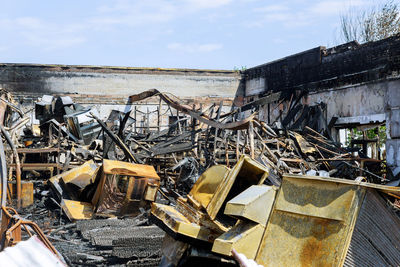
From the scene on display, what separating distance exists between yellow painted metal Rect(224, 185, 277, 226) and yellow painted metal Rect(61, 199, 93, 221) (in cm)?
481

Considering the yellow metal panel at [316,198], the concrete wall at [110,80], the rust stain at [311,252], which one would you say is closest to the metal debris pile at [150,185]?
the yellow metal panel at [316,198]

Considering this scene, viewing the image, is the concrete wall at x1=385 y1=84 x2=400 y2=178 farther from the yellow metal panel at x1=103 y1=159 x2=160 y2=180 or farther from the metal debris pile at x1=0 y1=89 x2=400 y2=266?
the yellow metal panel at x1=103 y1=159 x2=160 y2=180

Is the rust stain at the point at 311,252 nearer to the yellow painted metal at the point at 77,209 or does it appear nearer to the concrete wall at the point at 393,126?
the yellow painted metal at the point at 77,209

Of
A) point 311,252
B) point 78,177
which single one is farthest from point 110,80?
point 311,252

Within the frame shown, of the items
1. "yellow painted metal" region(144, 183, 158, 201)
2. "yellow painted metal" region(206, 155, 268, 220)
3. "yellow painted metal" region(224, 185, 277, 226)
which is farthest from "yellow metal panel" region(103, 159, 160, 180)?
"yellow painted metal" region(224, 185, 277, 226)

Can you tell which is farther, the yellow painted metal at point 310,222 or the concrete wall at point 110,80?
the concrete wall at point 110,80

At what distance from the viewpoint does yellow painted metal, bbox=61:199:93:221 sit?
825 cm

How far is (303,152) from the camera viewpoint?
43.2 feet

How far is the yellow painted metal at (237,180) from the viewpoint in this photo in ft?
15.6

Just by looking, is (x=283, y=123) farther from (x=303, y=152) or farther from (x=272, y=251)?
(x=272, y=251)

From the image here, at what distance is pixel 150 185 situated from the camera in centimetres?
834

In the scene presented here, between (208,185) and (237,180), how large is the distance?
427 millimetres

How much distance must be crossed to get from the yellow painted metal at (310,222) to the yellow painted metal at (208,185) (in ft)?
3.64

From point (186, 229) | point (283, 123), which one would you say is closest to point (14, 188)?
point (186, 229)
